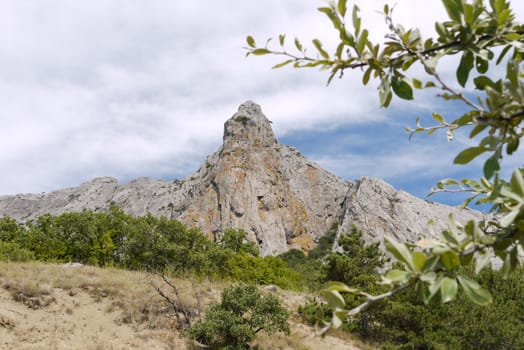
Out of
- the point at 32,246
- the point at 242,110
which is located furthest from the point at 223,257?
the point at 242,110

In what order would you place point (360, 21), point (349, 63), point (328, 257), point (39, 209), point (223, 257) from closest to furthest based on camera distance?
point (360, 21), point (349, 63), point (328, 257), point (223, 257), point (39, 209)

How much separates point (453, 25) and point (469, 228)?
0.61 metres

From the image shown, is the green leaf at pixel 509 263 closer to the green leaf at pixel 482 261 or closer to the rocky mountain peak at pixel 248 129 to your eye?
the green leaf at pixel 482 261

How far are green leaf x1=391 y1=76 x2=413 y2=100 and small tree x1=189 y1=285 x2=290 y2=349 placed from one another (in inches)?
461

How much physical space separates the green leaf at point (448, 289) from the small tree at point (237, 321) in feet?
38.7

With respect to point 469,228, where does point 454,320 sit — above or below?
below

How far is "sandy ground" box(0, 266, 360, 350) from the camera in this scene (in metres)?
11.0

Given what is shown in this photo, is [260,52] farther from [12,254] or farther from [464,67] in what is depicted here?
[12,254]

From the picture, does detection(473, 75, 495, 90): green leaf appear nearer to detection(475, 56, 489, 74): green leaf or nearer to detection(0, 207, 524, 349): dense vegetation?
detection(475, 56, 489, 74): green leaf

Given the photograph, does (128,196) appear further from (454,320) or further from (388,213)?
(454,320)

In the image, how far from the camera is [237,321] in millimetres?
12227

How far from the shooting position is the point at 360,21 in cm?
114

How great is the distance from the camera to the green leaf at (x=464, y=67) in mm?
1154

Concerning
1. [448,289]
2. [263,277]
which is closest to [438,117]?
[448,289]
